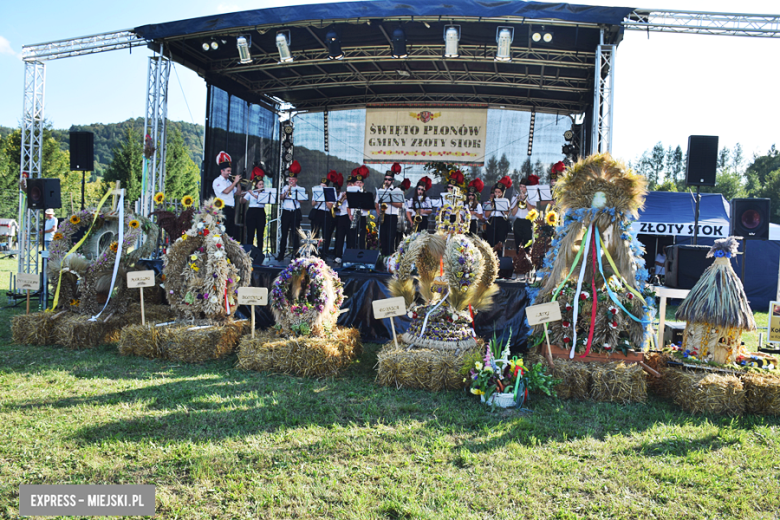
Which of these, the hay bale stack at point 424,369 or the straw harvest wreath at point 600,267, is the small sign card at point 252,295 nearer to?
the hay bale stack at point 424,369

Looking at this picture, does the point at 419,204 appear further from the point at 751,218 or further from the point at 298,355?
the point at 298,355

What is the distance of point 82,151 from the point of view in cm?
720

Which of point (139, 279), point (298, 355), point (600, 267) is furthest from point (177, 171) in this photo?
point (600, 267)

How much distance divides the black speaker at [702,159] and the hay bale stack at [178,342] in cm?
613

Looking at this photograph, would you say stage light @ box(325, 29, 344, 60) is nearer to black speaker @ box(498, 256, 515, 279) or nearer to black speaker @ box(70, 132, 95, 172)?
black speaker @ box(70, 132, 95, 172)

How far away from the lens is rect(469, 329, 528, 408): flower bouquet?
3553 millimetres

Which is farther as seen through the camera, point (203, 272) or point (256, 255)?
point (256, 255)

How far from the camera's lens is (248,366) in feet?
14.5

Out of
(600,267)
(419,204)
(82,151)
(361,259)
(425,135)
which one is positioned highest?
(425,135)

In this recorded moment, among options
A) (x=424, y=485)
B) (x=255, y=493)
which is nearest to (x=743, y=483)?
(x=424, y=485)

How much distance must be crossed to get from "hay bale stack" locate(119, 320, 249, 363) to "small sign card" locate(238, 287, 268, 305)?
0.62 m

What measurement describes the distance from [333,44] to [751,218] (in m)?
6.55

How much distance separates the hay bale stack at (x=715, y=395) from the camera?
346 centimetres

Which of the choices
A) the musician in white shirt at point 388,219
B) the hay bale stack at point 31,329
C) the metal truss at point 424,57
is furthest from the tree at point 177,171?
the hay bale stack at point 31,329
